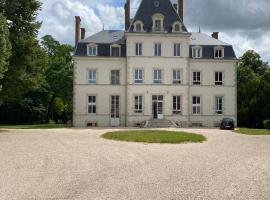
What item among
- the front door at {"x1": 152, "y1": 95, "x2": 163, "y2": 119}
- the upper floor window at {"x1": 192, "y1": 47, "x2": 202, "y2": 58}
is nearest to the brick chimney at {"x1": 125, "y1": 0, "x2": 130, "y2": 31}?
the upper floor window at {"x1": 192, "y1": 47, "x2": 202, "y2": 58}

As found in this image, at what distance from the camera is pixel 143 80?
41438 mm

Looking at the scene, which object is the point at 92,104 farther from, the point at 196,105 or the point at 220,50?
the point at 220,50

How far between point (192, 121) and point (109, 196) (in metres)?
33.7

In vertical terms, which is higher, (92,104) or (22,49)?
(22,49)

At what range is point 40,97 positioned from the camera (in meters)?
53.5

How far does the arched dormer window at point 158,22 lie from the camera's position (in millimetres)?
41562

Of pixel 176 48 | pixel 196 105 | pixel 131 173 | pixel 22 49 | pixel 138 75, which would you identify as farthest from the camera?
pixel 196 105

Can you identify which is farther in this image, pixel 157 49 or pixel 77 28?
pixel 77 28

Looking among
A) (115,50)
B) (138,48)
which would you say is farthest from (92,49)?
(138,48)

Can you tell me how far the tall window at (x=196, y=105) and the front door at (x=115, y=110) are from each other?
761 centimetres

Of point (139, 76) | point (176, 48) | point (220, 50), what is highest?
point (220, 50)

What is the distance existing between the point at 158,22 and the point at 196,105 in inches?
361

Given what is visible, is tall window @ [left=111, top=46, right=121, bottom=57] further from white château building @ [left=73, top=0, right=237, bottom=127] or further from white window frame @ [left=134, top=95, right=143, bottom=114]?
white window frame @ [left=134, top=95, right=143, bottom=114]

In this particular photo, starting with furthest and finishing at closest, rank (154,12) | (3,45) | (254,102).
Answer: (254,102) → (154,12) → (3,45)
